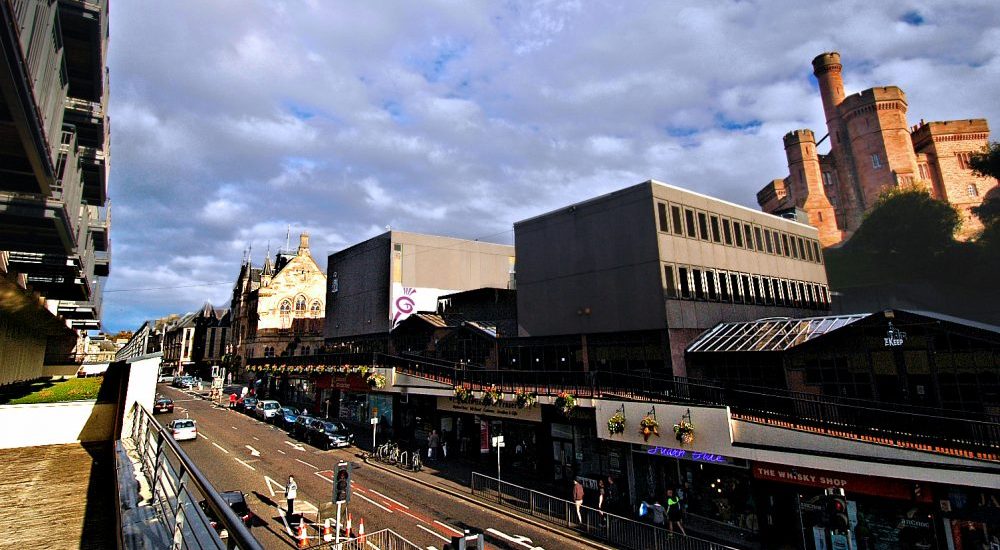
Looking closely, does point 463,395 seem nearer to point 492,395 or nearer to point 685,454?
point 492,395

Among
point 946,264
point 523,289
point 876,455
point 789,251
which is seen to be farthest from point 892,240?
point 876,455

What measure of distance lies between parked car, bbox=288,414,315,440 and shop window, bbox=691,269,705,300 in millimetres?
26205

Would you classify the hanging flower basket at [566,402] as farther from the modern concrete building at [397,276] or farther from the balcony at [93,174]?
the modern concrete building at [397,276]

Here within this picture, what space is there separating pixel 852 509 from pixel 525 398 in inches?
509

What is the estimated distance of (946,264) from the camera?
57.3m

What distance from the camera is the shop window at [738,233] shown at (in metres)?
29.4

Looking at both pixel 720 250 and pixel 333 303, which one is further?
pixel 333 303

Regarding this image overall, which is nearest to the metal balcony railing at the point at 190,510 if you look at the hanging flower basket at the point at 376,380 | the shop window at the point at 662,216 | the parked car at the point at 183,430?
the shop window at the point at 662,216

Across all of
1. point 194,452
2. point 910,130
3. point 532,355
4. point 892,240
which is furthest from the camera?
point 910,130

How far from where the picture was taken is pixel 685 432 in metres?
18.1

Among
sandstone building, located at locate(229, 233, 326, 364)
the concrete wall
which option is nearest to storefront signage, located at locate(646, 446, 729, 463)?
the concrete wall

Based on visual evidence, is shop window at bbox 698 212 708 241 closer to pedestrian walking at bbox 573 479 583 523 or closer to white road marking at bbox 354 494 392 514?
pedestrian walking at bbox 573 479 583 523

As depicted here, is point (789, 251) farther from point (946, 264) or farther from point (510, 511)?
point (946, 264)

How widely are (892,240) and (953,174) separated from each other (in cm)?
2972
